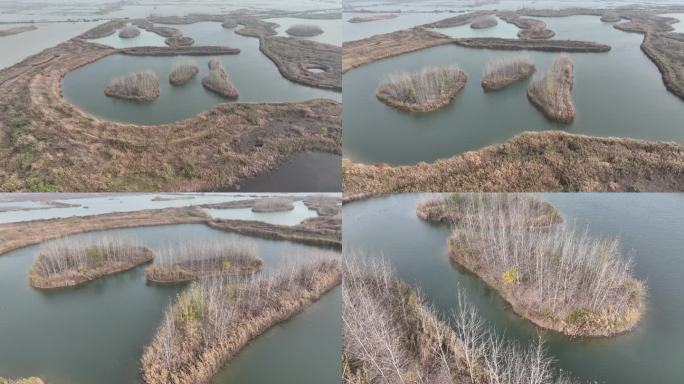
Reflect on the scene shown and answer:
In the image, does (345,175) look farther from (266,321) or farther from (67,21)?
(67,21)

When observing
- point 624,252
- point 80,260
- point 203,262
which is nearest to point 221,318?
point 203,262

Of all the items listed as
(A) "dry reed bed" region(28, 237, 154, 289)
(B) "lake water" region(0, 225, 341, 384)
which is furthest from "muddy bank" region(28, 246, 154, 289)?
(B) "lake water" region(0, 225, 341, 384)

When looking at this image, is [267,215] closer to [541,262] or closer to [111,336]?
[111,336]

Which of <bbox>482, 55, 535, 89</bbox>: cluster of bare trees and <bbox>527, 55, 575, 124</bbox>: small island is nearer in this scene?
<bbox>527, 55, 575, 124</bbox>: small island

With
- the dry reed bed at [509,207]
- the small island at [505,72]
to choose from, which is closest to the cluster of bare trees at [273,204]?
the dry reed bed at [509,207]

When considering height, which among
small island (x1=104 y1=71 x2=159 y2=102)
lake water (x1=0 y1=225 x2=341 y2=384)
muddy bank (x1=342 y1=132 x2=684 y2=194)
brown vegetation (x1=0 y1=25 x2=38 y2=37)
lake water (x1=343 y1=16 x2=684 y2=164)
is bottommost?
lake water (x1=0 y1=225 x2=341 y2=384)

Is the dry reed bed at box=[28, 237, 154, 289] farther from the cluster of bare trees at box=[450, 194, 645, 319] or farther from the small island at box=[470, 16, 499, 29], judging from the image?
the small island at box=[470, 16, 499, 29]
